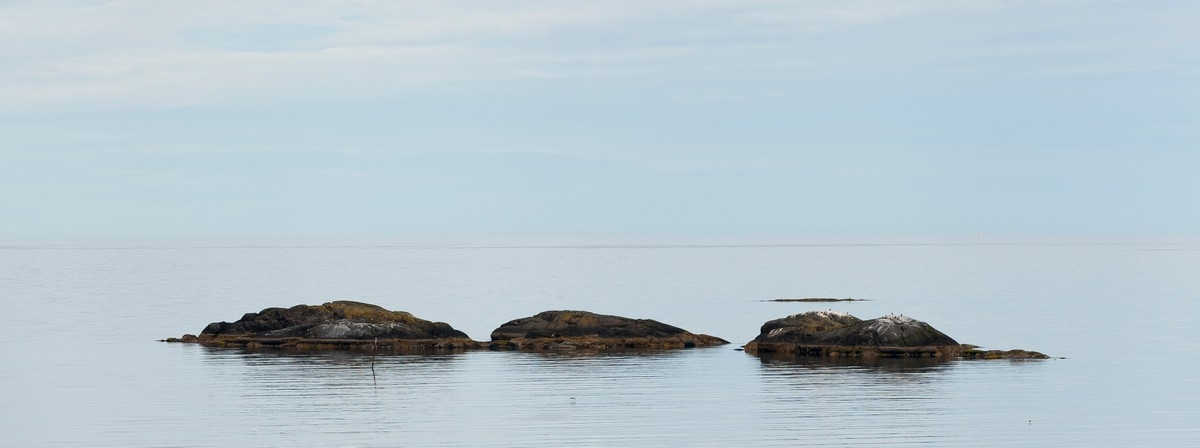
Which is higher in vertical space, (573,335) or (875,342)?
(573,335)

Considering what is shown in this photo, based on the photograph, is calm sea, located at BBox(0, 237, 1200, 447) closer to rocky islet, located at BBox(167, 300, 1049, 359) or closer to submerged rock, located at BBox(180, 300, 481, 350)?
rocky islet, located at BBox(167, 300, 1049, 359)

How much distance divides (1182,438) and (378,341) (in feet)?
120

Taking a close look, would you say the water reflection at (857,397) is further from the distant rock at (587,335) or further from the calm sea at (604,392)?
the distant rock at (587,335)

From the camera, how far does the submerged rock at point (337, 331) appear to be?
6700 cm

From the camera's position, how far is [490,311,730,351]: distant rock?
6681 centimetres

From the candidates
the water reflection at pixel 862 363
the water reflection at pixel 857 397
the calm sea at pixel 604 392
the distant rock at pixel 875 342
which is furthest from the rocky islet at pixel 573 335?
the calm sea at pixel 604 392

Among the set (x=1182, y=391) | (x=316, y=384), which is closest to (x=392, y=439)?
(x=316, y=384)

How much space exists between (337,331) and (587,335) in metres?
11.2

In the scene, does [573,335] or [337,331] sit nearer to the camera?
[337,331]

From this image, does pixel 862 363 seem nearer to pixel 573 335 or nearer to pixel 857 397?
pixel 857 397

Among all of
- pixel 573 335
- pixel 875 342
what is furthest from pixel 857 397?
pixel 573 335

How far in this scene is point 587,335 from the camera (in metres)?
68.1

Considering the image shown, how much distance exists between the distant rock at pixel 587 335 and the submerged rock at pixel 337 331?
2.21 metres

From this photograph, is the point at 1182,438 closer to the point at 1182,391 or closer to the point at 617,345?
the point at 1182,391
